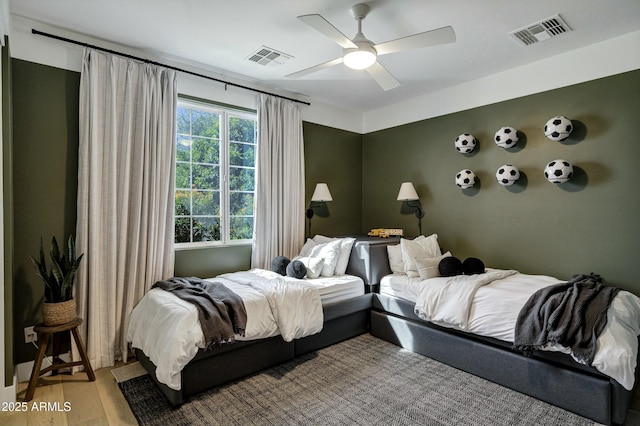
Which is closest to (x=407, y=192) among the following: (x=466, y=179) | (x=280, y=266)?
(x=466, y=179)

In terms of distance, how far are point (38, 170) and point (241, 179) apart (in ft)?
5.84

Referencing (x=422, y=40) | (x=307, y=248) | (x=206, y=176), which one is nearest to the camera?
(x=422, y=40)

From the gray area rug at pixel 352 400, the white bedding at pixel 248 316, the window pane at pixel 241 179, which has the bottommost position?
the gray area rug at pixel 352 400

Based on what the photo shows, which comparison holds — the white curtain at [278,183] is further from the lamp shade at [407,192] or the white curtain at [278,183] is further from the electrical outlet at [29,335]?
the electrical outlet at [29,335]

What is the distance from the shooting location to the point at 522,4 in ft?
7.82

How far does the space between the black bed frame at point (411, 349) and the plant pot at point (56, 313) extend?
616mm

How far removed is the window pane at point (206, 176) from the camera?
3518 millimetres

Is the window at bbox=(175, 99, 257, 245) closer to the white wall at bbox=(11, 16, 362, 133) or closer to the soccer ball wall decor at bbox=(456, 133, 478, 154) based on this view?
the white wall at bbox=(11, 16, 362, 133)

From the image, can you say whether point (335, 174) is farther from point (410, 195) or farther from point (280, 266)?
point (280, 266)

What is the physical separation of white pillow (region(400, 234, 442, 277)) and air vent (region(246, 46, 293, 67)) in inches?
87.2

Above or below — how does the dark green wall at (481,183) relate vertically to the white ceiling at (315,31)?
below

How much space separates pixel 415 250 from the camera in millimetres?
3557

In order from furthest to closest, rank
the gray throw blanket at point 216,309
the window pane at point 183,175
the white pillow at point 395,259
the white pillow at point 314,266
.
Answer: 1. the white pillow at point 395,259
2. the white pillow at point 314,266
3. the window pane at point 183,175
4. the gray throw blanket at point 216,309

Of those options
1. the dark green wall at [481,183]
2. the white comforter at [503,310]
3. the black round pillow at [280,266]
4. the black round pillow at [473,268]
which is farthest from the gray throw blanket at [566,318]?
the black round pillow at [280,266]
